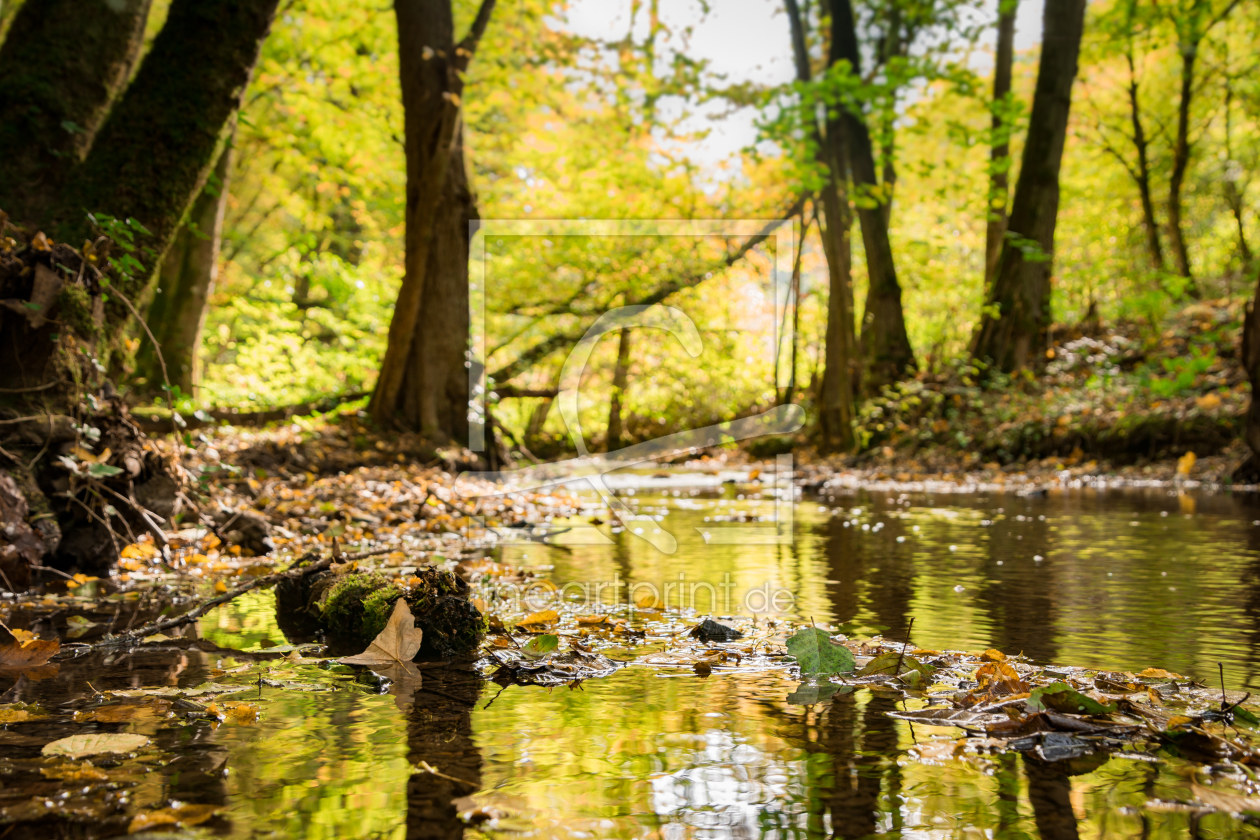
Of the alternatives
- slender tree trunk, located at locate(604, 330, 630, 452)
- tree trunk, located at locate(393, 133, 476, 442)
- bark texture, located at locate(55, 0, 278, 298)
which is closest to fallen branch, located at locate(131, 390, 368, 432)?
tree trunk, located at locate(393, 133, 476, 442)

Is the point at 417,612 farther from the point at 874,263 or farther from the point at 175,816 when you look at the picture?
the point at 874,263

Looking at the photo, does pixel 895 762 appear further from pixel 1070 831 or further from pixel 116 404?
pixel 116 404

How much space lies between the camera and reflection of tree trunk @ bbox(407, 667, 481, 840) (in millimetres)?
1265

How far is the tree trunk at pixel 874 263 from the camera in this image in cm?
1428

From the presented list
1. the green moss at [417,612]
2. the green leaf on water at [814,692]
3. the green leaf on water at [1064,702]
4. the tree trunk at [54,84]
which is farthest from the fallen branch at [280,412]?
the green leaf on water at [1064,702]

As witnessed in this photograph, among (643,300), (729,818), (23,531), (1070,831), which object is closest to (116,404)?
(23,531)

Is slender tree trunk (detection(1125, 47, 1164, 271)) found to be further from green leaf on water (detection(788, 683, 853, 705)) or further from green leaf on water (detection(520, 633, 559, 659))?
green leaf on water (detection(520, 633, 559, 659))

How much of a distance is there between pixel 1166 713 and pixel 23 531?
3953mm

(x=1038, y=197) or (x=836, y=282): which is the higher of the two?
(x=1038, y=197)

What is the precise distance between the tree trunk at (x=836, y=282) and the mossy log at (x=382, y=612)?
1213 centimetres

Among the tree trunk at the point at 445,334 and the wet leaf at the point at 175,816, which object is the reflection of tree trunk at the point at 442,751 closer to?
the wet leaf at the point at 175,816

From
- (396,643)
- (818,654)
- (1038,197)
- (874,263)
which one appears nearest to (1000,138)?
(1038,197)

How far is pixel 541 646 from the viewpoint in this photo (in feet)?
7.53

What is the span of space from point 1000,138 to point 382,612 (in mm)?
11550
